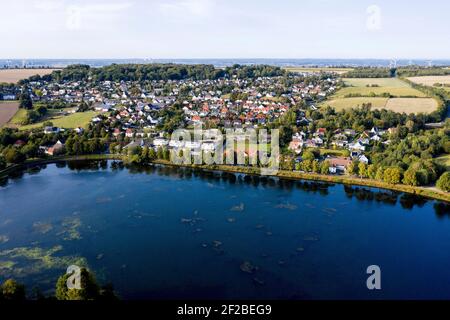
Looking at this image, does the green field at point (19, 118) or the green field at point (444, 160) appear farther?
the green field at point (19, 118)

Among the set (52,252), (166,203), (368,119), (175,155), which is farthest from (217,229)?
(368,119)

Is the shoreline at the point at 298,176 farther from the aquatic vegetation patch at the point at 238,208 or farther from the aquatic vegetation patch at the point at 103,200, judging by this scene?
the aquatic vegetation patch at the point at 103,200

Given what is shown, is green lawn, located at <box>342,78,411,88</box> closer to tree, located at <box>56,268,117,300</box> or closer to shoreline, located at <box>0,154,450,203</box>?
shoreline, located at <box>0,154,450,203</box>

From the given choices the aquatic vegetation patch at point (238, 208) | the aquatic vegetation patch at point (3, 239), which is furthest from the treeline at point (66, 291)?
the aquatic vegetation patch at point (238, 208)

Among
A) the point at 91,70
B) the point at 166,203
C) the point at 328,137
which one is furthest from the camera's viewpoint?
the point at 91,70

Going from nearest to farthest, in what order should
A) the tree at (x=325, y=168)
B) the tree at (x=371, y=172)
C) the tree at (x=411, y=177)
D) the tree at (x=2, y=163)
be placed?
the tree at (x=411, y=177) → the tree at (x=371, y=172) → the tree at (x=325, y=168) → the tree at (x=2, y=163)

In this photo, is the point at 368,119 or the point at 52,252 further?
the point at 368,119
